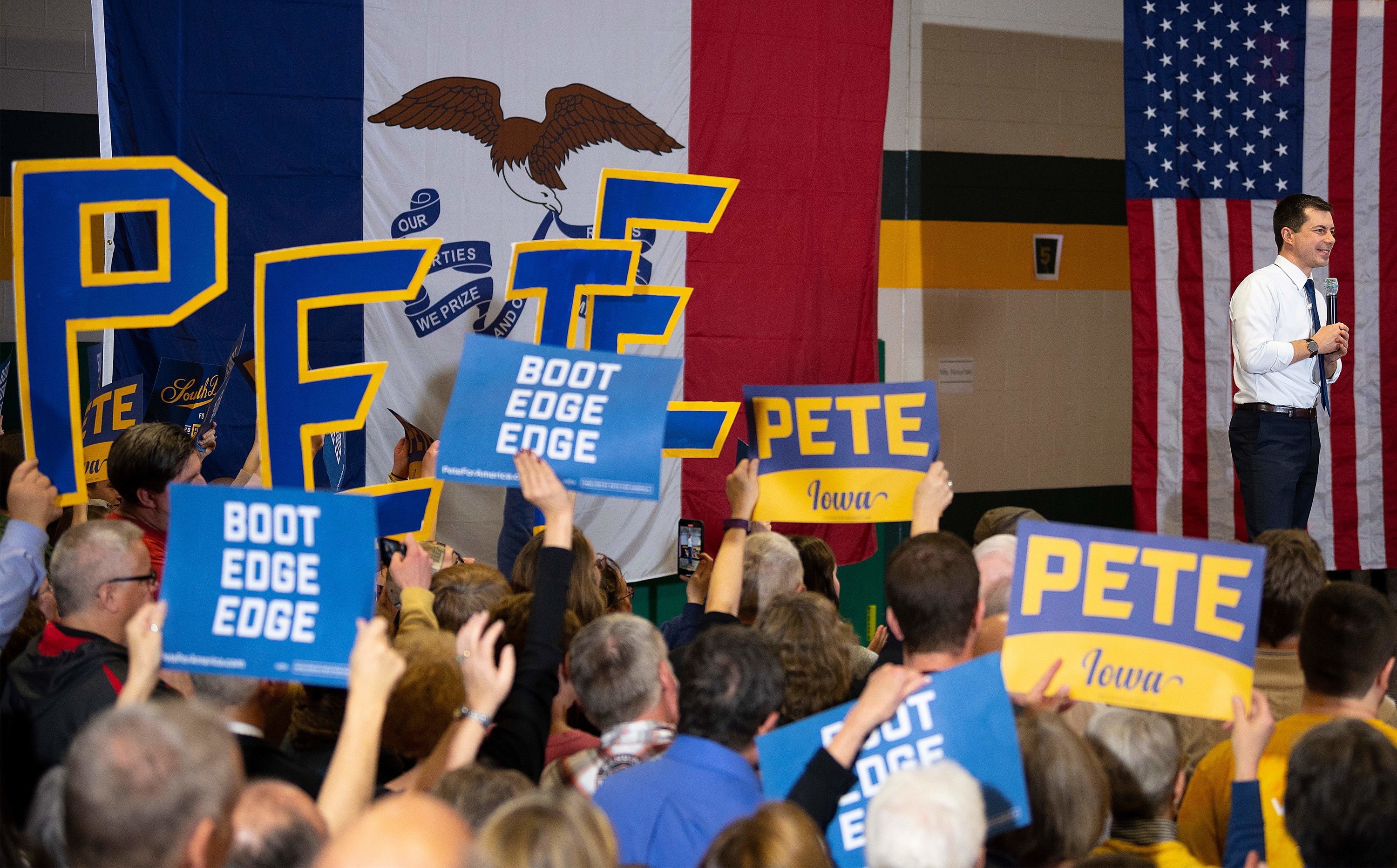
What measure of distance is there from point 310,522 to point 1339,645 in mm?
1923

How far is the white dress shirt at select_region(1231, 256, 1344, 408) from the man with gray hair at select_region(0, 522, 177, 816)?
3735 mm

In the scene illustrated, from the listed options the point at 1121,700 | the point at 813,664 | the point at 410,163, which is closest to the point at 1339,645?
the point at 1121,700

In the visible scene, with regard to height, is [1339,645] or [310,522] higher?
[310,522]

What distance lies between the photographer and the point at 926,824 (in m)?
1.46

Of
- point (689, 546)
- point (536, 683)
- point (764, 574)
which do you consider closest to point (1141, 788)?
point (536, 683)

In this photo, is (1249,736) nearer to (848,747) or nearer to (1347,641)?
(1347,641)

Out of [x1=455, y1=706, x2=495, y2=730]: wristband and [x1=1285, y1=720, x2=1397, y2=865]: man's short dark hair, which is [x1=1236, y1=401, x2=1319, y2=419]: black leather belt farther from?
[x1=455, y1=706, x2=495, y2=730]: wristband

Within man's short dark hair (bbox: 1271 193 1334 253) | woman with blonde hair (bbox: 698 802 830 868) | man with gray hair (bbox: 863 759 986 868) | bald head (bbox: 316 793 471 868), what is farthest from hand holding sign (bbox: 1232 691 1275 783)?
man's short dark hair (bbox: 1271 193 1334 253)

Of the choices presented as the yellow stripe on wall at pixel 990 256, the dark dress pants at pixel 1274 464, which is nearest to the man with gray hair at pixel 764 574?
the dark dress pants at pixel 1274 464

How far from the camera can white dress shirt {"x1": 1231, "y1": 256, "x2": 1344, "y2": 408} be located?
14.2ft

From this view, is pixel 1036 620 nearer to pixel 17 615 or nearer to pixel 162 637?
pixel 162 637

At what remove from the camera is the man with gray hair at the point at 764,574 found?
3.00 metres

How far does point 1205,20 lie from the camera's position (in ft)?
19.3

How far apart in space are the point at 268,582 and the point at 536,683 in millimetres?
512
